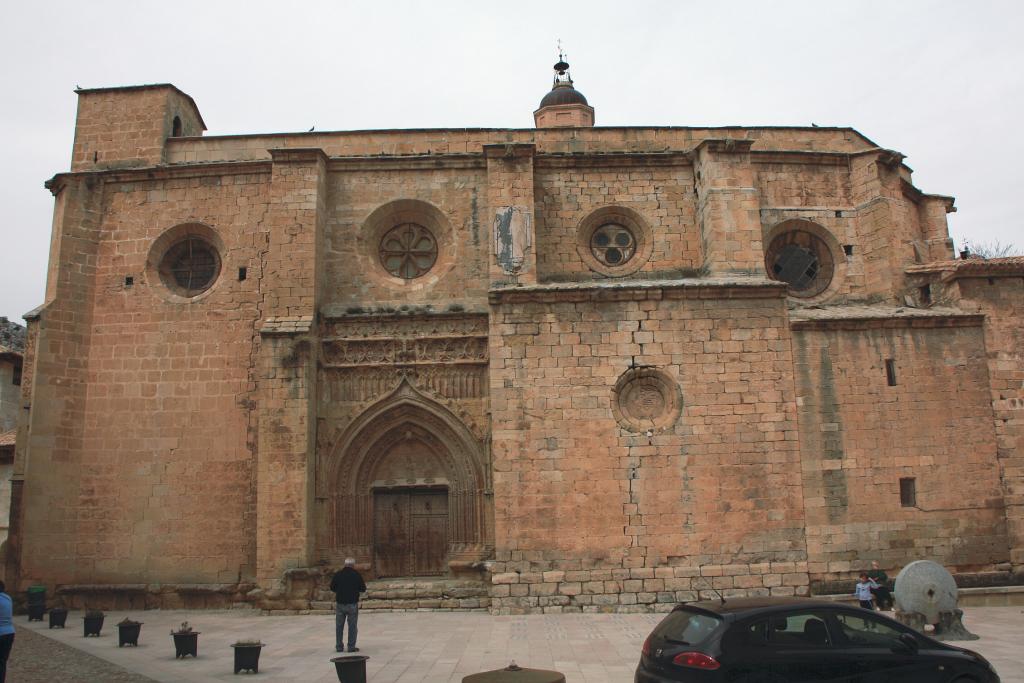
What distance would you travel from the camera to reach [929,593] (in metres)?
8.91

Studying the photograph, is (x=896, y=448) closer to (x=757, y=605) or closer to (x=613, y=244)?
(x=613, y=244)

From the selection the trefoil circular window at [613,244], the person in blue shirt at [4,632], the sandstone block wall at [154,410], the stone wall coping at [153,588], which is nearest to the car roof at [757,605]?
the person in blue shirt at [4,632]

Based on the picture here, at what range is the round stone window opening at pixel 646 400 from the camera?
1233 centimetres

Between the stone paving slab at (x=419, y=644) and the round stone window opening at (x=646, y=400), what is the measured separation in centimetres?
288

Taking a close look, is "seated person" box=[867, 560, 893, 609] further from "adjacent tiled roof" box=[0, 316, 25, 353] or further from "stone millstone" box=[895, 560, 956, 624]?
"adjacent tiled roof" box=[0, 316, 25, 353]

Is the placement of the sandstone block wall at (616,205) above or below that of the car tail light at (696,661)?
above

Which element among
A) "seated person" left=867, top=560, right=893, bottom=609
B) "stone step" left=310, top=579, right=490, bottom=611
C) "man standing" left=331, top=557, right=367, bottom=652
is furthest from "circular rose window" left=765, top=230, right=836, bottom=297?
"man standing" left=331, top=557, right=367, bottom=652

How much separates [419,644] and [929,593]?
5869mm

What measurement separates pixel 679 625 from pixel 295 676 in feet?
13.2

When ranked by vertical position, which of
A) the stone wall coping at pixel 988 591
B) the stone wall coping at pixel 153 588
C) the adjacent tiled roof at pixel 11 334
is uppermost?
the adjacent tiled roof at pixel 11 334

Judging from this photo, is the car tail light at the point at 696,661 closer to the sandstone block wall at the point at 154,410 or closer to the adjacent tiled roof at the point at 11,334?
the sandstone block wall at the point at 154,410

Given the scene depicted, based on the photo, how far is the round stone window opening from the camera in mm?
12328

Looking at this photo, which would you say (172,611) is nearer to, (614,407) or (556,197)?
(614,407)

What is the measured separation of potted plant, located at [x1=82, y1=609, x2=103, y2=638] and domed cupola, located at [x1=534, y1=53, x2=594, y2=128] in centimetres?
1750
